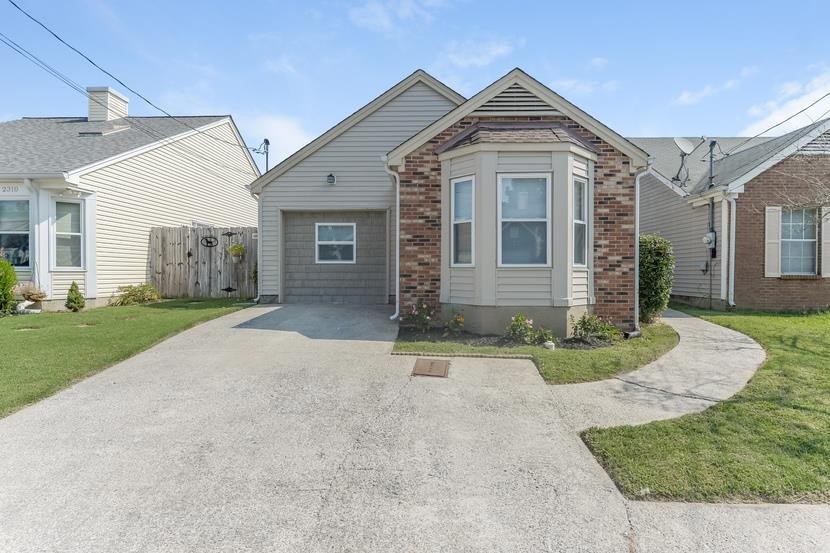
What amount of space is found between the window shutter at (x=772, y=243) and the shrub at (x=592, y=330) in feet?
21.4

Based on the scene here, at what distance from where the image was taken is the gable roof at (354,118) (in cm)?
1205

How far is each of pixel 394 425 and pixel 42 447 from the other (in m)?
3.06

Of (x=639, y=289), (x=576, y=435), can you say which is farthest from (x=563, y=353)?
(x=639, y=289)

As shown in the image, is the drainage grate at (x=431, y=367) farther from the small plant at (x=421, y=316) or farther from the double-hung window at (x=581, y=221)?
the double-hung window at (x=581, y=221)

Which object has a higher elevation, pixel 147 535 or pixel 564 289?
pixel 564 289

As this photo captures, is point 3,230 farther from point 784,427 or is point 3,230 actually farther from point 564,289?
point 784,427

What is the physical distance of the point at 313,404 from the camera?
4.96m

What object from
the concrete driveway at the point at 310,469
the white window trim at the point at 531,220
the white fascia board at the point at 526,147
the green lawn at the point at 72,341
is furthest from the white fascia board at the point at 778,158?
the green lawn at the point at 72,341

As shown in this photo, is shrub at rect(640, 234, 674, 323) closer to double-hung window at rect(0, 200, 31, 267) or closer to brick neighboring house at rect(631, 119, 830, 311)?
brick neighboring house at rect(631, 119, 830, 311)

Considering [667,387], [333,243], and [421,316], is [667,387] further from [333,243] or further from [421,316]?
[333,243]

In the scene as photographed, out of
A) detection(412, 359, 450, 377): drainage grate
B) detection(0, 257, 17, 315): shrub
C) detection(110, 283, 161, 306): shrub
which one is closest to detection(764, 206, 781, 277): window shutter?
detection(412, 359, 450, 377): drainage grate

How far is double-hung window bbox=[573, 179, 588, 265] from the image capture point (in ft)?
27.5

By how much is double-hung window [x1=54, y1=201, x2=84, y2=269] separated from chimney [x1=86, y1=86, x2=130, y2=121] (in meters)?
6.67

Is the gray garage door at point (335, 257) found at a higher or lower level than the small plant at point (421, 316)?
higher
